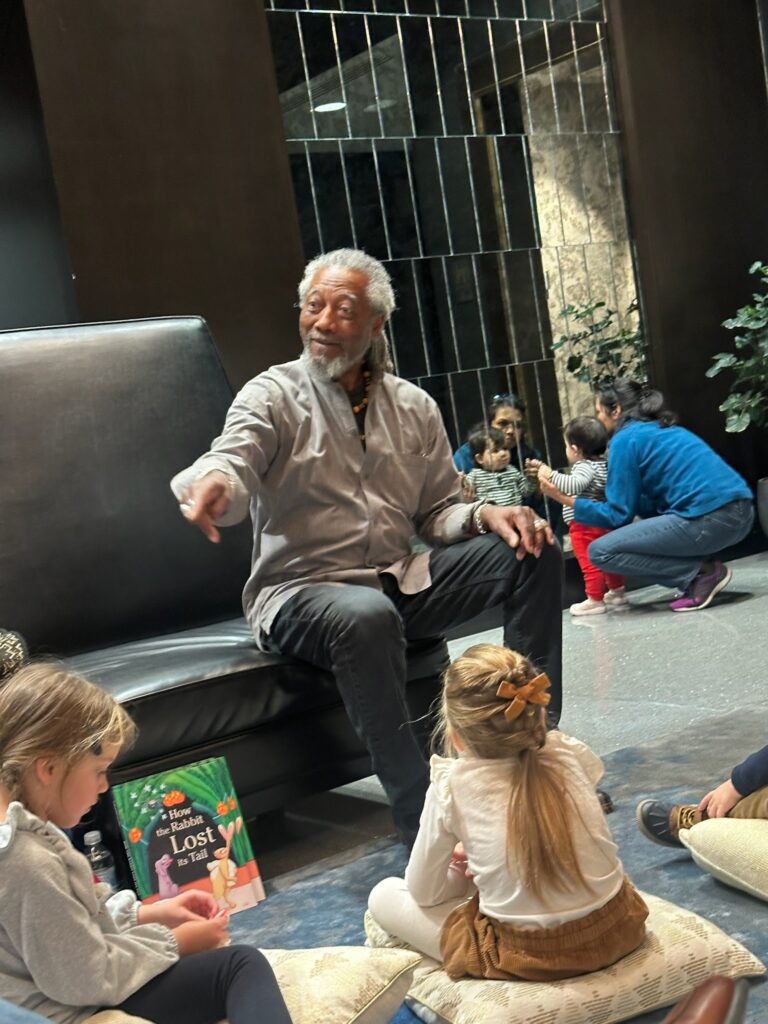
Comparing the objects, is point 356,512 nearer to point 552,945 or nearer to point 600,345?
point 552,945

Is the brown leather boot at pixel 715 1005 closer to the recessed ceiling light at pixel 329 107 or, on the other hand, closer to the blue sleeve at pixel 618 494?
the blue sleeve at pixel 618 494

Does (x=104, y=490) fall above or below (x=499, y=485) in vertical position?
above

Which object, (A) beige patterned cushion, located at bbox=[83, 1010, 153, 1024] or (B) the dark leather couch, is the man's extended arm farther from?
(A) beige patterned cushion, located at bbox=[83, 1010, 153, 1024]

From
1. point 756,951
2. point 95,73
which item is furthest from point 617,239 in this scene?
point 756,951

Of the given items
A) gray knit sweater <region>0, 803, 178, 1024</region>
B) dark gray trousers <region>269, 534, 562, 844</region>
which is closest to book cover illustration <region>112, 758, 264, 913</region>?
dark gray trousers <region>269, 534, 562, 844</region>

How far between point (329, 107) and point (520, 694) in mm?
4017

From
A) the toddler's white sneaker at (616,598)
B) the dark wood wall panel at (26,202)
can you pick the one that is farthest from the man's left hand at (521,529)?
the toddler's white sneaker at (616,598)

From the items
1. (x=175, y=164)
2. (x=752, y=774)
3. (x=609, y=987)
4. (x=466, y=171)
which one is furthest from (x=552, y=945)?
(x=466, y=171)

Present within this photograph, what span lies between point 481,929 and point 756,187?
18.3 feet

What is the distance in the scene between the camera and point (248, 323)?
490cm

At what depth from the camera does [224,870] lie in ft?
8.34

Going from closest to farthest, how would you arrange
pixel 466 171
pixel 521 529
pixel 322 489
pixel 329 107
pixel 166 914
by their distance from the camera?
pixel 166 914 < pixel 521 529 < pixel 322 489 < pixel 329 107 < pixel 466 171

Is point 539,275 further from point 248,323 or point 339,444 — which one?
point 339,444

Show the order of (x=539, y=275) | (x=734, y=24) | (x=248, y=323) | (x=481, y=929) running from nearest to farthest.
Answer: (x=481, y=929) < (x=248, y=323) < (x=539, y=275) < (x=734, y=24)
